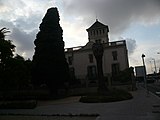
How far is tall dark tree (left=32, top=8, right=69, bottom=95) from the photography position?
1560 inches

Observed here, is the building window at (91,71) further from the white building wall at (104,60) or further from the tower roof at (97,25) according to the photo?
the tower roof at (97,25)

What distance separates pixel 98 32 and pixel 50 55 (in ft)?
146

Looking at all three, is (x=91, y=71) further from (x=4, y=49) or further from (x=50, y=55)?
(x=4, y=49)

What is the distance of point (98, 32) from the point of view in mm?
83000

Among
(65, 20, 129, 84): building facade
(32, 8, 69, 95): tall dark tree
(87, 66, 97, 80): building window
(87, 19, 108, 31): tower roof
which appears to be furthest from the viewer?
(87, 19, 108, 31): tower roof

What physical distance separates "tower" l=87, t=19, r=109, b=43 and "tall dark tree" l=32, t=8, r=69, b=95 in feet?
133

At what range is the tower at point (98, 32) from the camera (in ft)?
269

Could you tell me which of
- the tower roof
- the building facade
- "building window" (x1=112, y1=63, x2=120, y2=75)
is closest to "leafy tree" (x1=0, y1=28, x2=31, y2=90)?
the building facade

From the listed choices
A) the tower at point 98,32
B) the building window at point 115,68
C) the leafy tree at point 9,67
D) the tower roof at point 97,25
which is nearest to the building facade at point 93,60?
the building window at point 115,68

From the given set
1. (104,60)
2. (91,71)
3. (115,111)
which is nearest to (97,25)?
(104,60)

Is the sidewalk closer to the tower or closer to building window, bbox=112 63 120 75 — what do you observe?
building window, bbox=112 63 120 75

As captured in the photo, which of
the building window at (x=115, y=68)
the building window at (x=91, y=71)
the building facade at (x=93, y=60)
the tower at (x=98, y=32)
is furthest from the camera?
the tower at (x=98, y=32)

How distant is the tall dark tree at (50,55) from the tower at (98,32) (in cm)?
4055

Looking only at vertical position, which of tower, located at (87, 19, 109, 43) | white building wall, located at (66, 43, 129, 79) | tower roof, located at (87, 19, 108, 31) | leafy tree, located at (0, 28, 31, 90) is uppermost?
tower roof, located at (87, 19, 108, 31)
